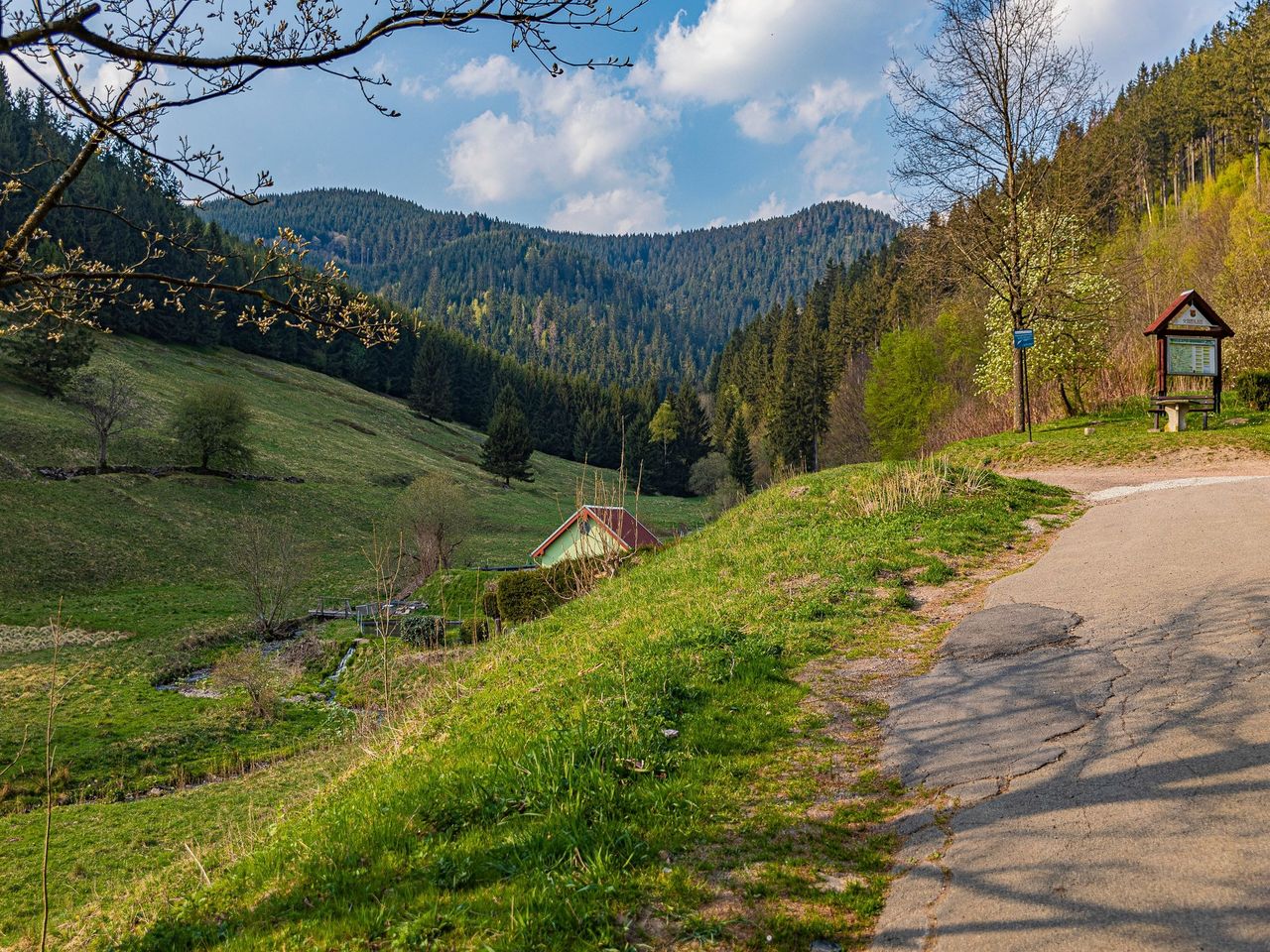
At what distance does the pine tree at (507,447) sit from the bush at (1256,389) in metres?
64.5

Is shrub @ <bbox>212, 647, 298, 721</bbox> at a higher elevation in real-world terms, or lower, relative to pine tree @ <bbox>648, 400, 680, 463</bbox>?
lower

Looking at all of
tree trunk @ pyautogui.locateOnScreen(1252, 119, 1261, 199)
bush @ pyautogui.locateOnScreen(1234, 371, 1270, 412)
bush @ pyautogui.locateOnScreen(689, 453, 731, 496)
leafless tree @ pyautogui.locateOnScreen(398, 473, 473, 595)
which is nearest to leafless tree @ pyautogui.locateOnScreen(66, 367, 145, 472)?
leafless tree @ pyautogui.locateOnScreen(398, 473, 473, 595)

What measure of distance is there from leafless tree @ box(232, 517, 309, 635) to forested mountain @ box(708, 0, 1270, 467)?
97.3 feet

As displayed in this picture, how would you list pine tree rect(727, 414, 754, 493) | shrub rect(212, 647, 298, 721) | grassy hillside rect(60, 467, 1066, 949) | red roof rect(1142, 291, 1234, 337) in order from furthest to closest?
pine tree rect(727, 414, 754, 493), shrub rect(212, 647, 298, 721), red roof rect(1142, 291, 1234, 337), grassy hillside rect(60, 467, 1066, 949)

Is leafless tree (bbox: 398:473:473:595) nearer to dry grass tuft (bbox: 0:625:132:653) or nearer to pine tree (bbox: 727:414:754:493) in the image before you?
dry grass tuft (bbox: 0:625:132:653)

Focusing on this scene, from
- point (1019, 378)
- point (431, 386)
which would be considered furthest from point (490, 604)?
point (431, 386)

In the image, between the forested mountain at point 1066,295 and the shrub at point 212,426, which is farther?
the shrub at point 212,426

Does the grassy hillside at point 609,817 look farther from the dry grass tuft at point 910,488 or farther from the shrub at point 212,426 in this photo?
the shrub at point 212,426

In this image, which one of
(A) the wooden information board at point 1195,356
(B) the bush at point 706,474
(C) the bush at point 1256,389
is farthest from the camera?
(B) the bush at point 706,474

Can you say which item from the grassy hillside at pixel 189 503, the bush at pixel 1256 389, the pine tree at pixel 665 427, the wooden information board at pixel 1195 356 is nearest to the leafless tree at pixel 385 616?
the grassy hillside at pixel 189 503

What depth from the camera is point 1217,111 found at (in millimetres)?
68438

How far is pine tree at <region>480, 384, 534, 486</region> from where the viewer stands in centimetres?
7788

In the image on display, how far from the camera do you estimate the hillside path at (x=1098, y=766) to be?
3174 mm

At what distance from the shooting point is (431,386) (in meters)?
105
